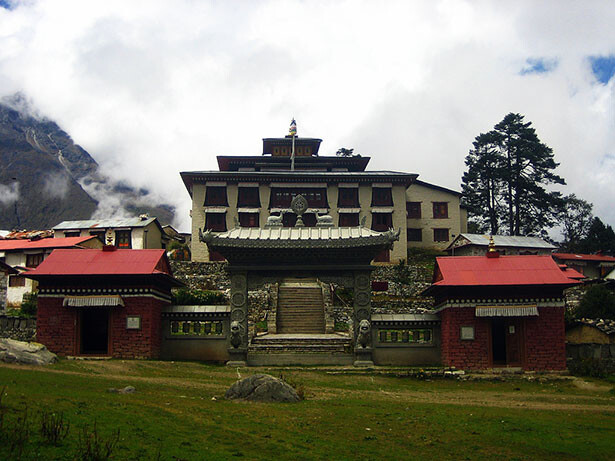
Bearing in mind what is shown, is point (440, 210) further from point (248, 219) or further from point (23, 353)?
point (23, 353)

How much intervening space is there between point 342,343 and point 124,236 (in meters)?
32.9

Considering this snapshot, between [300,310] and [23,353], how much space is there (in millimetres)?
20354

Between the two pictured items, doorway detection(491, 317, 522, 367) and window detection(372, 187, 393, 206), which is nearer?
doorway detection(491, 317, 522, 367)

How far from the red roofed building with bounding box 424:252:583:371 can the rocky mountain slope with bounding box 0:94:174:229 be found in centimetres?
9715

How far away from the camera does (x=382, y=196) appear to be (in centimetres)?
5784

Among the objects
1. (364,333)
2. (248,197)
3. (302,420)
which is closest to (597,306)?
(364,333)

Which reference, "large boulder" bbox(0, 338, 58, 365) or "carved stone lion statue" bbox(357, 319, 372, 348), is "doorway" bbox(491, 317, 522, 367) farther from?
"large boulder" bbox(0, 338, 58, 365)

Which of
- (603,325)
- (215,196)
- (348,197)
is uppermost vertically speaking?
(348,197)

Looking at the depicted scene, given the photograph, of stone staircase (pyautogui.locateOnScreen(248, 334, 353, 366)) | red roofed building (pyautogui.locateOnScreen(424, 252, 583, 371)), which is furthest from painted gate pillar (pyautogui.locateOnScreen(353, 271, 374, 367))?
red roofed building (pyautogui.locateOnScreen(424, 252, 583, 371))

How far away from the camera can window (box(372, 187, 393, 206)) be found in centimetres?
5766

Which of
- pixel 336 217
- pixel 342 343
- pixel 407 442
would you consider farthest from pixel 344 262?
pixel 336 217

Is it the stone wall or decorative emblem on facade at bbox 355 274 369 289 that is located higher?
decorative emblem on facade at bbox 355 274 369 289

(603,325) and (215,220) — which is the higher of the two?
(215,220)

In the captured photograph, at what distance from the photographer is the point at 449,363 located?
80.9ft
